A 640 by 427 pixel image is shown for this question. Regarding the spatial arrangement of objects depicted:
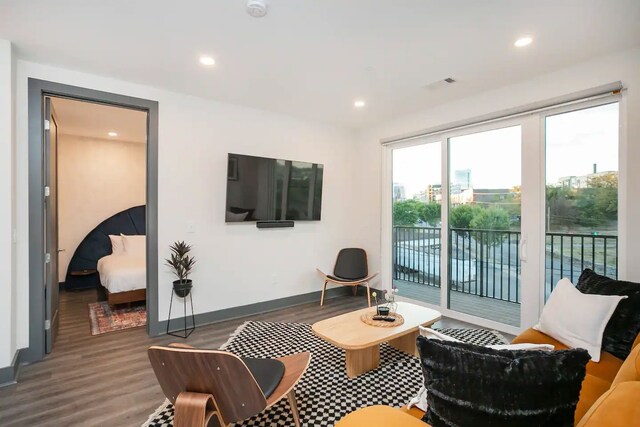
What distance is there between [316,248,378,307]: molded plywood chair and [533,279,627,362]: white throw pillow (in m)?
2.50

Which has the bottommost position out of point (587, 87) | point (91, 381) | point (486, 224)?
point (91, 381)

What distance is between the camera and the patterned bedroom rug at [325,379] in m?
2.05

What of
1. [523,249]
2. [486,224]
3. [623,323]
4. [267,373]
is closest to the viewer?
[267,373]

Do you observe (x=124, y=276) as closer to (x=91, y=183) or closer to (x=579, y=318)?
(x=91, y=183)

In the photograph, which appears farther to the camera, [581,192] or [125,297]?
[125,297]

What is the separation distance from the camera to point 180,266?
11.2ft

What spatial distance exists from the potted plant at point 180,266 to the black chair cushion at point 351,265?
2159 millimetres

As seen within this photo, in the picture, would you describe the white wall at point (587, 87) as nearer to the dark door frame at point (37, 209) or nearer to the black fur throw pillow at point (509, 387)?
the black fur throw pillow at point (509, 387)

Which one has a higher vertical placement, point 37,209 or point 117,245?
point 37,209

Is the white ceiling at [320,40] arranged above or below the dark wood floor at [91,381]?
above

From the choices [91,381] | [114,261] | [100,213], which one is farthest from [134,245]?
[91,381]

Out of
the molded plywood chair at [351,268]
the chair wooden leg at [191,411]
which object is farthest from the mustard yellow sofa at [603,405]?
the molded plywood chair at [351,268]

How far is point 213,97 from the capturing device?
370 cm

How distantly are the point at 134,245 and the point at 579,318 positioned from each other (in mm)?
5837
